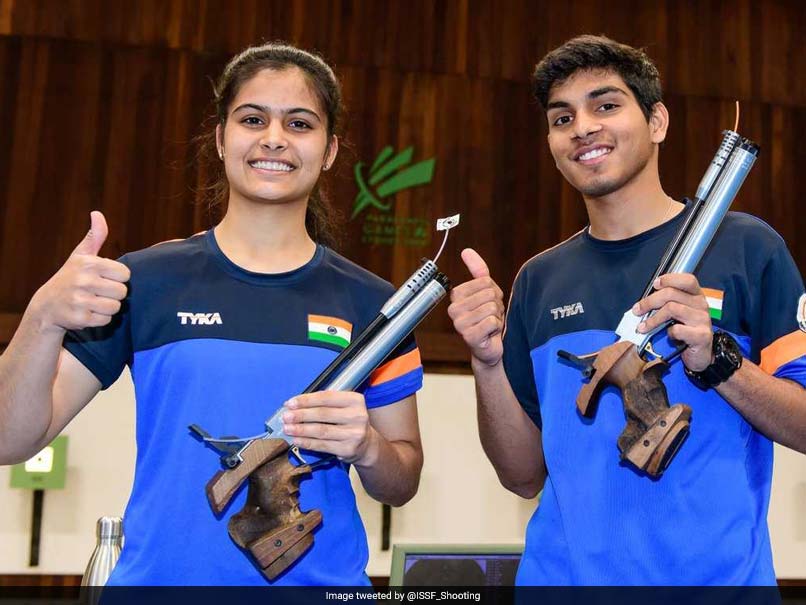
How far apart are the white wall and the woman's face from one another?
8.36 feet

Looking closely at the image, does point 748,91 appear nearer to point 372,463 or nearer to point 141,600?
point 372,463

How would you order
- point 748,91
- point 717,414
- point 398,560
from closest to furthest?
point 717,414 < point 398,560 < point 748,91

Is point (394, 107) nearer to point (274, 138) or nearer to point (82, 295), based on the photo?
point (274, 138)

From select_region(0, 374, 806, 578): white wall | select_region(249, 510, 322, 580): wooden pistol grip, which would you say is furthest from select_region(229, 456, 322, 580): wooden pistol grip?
select_region(0, 374, 806, 578): white wall

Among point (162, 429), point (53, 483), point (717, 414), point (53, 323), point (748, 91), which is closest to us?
point (53, 323)

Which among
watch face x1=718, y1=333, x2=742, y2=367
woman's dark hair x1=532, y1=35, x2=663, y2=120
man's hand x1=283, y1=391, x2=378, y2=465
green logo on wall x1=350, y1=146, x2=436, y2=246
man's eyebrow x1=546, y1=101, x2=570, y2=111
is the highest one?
green logo on wall x1=350, y1=146, x2=436, y2=246

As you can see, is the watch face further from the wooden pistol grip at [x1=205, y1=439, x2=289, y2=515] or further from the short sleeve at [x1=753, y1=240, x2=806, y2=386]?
the wooden pistol grip at [x1=205, y1=439, x2=289, y2=515]

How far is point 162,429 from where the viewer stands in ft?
4.90

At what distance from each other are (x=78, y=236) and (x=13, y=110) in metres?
0.63

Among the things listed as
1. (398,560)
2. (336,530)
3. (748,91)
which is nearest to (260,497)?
(336,530)

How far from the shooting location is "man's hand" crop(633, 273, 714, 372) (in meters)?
1.45

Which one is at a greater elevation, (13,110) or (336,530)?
(13,110)

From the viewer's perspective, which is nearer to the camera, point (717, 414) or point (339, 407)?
point (339, 407)

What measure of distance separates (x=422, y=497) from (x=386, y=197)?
4.54 feet
